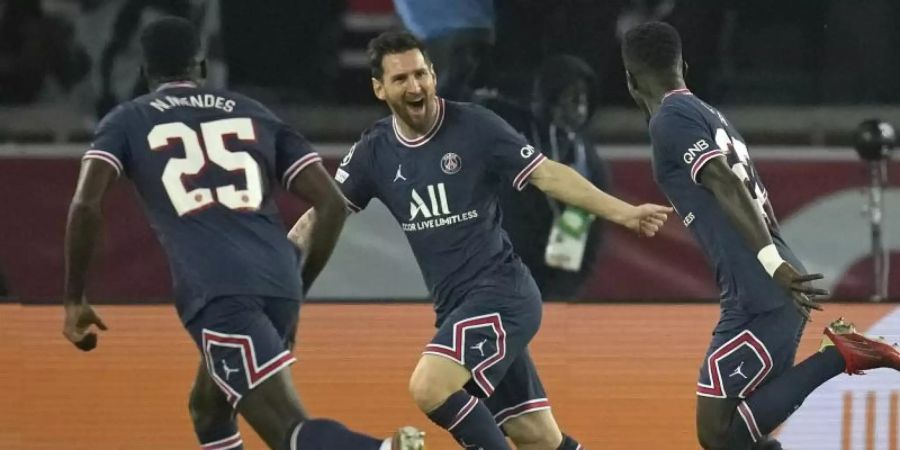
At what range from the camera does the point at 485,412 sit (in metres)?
5.55

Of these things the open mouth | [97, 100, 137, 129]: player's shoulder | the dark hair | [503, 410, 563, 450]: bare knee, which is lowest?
[503, 410, 563, 450]: bare knee

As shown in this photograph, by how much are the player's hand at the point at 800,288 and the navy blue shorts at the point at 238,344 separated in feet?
4.99

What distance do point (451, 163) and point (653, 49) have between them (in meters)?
0.78

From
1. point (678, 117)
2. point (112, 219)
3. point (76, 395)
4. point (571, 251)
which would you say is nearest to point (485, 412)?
point (678, 117)

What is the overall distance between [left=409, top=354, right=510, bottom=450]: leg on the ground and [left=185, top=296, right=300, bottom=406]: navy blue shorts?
68 centimetres

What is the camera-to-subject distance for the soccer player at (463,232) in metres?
5.52

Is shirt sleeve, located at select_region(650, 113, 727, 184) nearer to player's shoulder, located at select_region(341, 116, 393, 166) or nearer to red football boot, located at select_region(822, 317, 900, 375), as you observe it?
red football boot, located at select_region(822, 317, 900, 375)

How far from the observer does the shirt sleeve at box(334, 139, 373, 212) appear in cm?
586

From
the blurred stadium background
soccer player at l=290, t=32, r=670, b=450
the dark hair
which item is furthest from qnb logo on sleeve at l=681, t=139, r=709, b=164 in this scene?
the blurred stadium background

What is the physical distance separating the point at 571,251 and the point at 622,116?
70 cm

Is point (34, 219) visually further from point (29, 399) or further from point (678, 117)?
point (678, 117)

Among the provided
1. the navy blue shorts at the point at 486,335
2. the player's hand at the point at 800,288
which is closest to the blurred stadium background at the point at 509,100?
the navy blue shorts at the point at 486,335

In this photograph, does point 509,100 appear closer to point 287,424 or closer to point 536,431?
point 536,431

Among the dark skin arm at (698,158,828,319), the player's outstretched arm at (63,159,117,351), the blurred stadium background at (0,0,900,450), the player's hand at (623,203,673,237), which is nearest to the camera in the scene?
the player's outstretched arm at (63,159,117,351)
